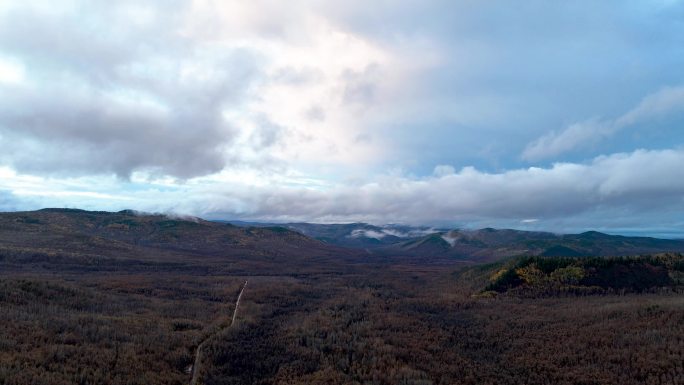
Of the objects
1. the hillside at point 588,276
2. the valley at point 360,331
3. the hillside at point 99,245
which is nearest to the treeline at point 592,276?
the hillside at point 588,276

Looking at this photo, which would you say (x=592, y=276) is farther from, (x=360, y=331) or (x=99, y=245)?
(x=99, y=245)

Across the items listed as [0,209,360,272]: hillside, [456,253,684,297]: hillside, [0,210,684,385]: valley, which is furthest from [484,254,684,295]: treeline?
[0,209,360,272]: hillside

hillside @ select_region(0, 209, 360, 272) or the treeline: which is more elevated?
the treeline

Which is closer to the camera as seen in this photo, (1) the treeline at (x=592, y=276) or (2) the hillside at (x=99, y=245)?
(1) the treeline at (x=592, y=276)

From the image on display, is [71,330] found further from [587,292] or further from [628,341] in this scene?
[587,292]

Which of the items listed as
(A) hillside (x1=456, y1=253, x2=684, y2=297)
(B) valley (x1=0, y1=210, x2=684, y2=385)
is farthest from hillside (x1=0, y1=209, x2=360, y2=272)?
(A) hillside (x1=456, y1=253, x2=684, y2=297)

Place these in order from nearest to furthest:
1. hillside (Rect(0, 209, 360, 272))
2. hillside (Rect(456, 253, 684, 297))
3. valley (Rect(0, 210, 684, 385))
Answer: valley (Rect(0, 210, 684, 385)) → hillside (Rect(456, 253, 684, 297)) → hillside (Rect(0, 209, 360, 272))

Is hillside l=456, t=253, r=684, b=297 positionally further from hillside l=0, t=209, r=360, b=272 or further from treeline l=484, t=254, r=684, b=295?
hillside l=0, t=209, r=360, b=272

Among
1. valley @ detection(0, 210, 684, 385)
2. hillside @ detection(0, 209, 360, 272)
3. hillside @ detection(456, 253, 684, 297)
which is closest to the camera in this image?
valley @ detection(0, 210, 684, 385)

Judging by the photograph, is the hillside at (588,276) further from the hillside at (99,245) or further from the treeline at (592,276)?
the hillside at (99,245)

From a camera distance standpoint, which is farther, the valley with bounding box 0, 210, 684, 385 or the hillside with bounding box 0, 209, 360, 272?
the hillside with bounding box 0, 209, 360, 272

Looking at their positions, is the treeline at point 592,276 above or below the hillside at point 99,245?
above

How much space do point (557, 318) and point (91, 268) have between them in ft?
306

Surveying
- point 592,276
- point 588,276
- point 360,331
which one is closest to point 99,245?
point 360,331
